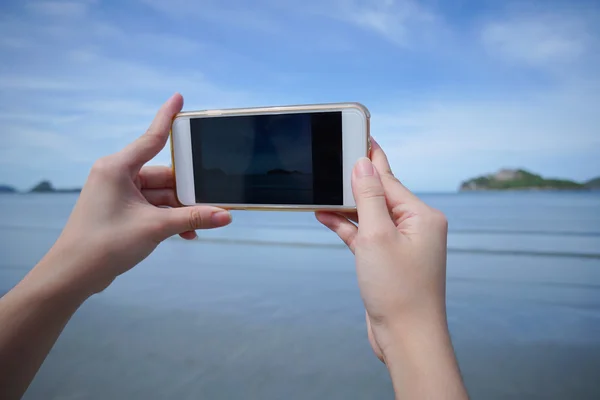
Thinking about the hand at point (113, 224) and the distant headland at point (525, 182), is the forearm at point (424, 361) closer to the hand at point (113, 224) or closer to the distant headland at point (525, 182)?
the hand at point (113, 224)

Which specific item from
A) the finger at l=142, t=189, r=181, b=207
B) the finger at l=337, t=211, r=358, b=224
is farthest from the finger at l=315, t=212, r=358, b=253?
the finger at l=142, t=189, r=181, b=207

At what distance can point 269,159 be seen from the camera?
1.54 meters

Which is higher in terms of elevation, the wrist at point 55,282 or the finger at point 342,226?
the finger at point 342,226

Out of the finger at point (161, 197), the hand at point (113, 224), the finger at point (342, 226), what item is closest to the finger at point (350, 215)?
the finger at point (342, 226)

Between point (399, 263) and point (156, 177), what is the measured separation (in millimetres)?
1118

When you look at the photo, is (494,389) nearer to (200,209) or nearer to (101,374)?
(200,209)

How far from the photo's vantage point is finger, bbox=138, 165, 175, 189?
5.44 feet

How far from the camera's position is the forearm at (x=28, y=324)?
3.75 feet

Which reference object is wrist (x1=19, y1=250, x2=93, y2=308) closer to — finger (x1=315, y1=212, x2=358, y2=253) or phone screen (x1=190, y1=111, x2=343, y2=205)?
phone screen (x1=190, y1=111, x2=343, y2=205)

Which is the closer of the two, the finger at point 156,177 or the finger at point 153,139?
the finger at point 153,139

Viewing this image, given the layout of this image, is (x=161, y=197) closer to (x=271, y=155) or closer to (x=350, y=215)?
(x=271, y=155)

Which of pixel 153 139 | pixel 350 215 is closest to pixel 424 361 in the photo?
pixel 350 215

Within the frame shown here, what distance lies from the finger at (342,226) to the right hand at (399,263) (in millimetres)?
251

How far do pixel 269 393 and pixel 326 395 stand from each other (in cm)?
32
